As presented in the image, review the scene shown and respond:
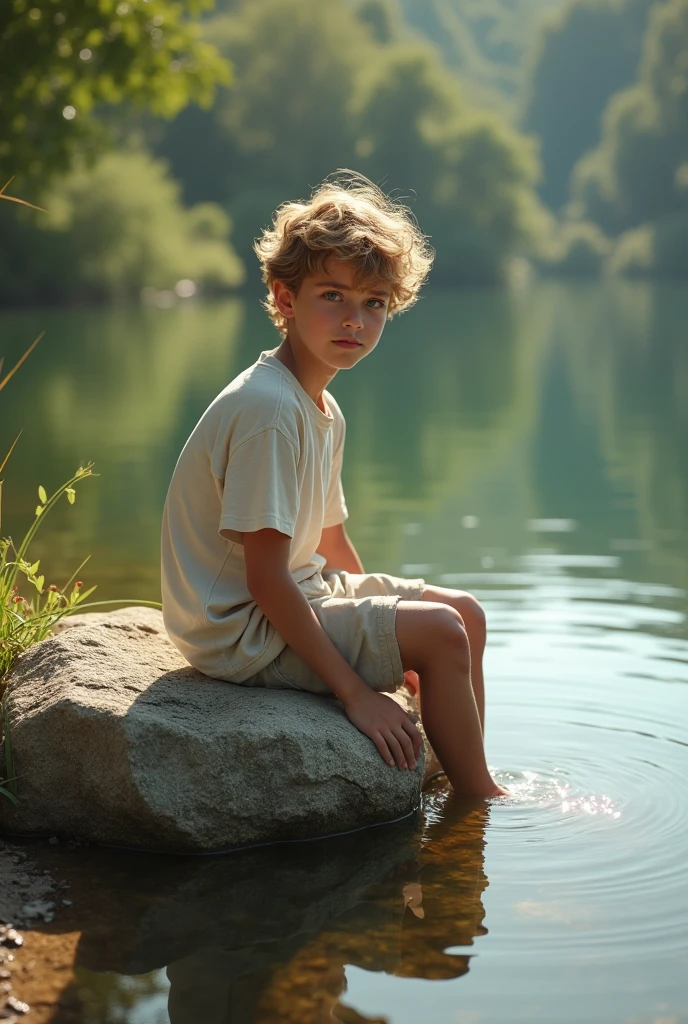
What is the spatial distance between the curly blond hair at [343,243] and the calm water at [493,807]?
4.91 feet

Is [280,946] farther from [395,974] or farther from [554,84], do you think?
[554,84]

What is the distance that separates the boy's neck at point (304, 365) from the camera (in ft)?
12.3

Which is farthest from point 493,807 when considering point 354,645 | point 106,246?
point 106,246

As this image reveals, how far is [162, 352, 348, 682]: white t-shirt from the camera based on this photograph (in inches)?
137

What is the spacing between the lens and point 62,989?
108 inches

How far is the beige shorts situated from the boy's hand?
69mm

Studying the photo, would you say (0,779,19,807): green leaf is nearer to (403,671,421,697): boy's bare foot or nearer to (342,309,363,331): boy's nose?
(403,671,421,697): boy's bare foot

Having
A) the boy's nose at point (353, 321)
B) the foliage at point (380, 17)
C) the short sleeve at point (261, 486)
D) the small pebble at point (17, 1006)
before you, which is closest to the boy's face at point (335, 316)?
the boy's nose at point (353, 321)

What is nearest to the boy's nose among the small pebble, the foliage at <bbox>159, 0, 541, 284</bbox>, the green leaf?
the green leaf

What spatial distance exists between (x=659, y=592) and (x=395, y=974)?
3.98 meters

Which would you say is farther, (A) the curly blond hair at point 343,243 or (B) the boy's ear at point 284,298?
(B) the boy's ear at point 284,298

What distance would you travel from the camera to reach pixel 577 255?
235ft

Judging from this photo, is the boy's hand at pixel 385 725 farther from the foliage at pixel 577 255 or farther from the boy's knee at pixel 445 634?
the foliage at pixel 577 255

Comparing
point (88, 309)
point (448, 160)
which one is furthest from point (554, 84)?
point (88, 309)
